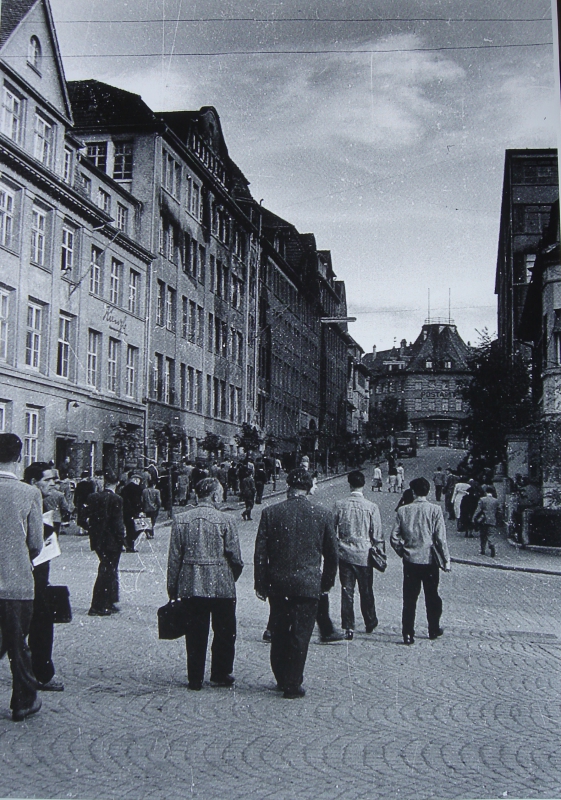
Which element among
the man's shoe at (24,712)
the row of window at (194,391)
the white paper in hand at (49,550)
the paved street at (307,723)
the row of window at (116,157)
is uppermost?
the row of window at (116,157)

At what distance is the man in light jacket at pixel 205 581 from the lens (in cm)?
→ 763

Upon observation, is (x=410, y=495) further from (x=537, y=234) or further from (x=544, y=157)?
(x=537, y=234)

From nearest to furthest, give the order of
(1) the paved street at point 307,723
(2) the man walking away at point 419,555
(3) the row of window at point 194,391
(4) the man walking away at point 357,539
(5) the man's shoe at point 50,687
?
(1) the paved street at point 307,723
(5) the man's shoe at point 50,687
(2) the man walking away at point 419,555
(4) the man walking away at point 357,539
(3) the row of window at point 194,391

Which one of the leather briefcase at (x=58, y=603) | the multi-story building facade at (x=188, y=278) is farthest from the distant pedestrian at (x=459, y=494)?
the leather briefcase at (x=58, y=603)

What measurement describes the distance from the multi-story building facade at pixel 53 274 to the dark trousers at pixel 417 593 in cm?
326

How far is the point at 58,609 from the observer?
743 cm

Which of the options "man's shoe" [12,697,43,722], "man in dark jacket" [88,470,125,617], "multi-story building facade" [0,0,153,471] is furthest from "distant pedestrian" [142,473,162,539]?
"man's shoe" [12,697,43,722]

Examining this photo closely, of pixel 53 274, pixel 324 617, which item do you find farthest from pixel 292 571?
pixel 53 274

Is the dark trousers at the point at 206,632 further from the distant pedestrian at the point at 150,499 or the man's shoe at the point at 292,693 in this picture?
the distant pedestrian at the point at 150,499

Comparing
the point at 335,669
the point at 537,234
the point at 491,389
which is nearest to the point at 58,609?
the point at 335,669

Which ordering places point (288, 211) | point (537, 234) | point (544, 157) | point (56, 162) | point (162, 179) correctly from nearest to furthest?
point (544, 157), point (288, 211), point (56, 162), point (162, 179), point (537, 234)

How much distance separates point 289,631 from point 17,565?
2314mm

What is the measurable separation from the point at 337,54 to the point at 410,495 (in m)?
5.00

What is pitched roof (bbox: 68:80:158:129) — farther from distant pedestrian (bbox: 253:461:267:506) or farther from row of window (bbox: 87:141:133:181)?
distant pedestrian (bbox: 253:461:267:506)
